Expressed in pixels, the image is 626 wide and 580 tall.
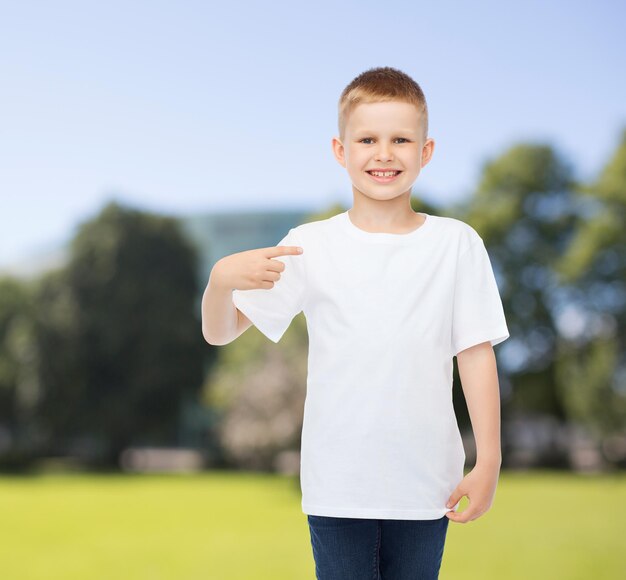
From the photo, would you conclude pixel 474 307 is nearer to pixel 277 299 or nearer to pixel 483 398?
pixel 483 398

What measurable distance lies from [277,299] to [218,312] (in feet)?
0.66

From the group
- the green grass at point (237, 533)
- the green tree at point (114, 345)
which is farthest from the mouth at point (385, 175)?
the green tree at point (114, 345)

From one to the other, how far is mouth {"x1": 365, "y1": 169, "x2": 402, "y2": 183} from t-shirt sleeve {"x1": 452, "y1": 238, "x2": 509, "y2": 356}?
1.12 feet

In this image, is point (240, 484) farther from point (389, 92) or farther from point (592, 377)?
point (389, 92)

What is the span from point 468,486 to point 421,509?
0.56 feet

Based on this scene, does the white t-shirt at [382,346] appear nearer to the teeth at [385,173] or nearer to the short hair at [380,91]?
the teeth at [385,173]

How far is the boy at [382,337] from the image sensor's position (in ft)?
8.91

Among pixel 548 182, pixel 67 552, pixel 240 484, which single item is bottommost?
pixel 240 484

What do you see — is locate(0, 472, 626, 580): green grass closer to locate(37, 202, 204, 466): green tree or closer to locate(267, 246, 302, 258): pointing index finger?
locate(37, 202, 204, 466): green tree

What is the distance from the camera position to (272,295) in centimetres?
290

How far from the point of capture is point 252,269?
271cm

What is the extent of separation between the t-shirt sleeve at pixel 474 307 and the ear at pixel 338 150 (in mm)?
511

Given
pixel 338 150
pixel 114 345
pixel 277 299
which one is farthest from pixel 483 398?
pixel 114 345

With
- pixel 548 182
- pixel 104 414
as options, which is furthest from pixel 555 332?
pixel 104 414
